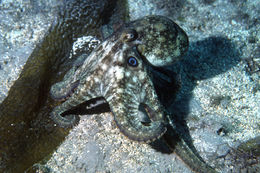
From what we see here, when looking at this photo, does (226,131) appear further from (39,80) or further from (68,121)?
(39,80)

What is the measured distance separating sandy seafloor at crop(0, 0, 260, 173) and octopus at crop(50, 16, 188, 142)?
0.74 m

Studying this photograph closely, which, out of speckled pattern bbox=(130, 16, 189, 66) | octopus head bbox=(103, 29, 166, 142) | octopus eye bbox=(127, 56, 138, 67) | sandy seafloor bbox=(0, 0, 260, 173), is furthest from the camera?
sandy seafloor bbox=(0, 0, 260, 173)

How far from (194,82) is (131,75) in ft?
8.00

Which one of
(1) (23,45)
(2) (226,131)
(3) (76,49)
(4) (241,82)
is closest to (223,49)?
(4) (241,82)

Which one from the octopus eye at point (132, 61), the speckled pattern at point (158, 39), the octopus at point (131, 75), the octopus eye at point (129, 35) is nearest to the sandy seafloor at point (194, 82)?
the octopus at point (131, 75)

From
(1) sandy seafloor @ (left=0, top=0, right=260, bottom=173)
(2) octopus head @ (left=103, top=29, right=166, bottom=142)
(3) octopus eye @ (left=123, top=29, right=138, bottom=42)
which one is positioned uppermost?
(3) octopus eye @ (left=123, top=29, right=138, bottom=42)

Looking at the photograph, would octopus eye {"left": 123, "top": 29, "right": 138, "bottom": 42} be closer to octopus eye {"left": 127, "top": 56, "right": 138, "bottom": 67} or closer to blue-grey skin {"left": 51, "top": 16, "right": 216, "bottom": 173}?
blue-grey skin {"left": 51, "top": 16, "right": 216, "bottom": 173}

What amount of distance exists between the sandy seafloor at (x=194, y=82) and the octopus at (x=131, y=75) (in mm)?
737

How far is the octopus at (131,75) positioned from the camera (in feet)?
9.83

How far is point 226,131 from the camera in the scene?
4266 mm

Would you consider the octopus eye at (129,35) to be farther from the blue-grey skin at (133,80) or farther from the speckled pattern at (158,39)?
the speckled pattern at (158,39)

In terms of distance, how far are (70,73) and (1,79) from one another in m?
1.74

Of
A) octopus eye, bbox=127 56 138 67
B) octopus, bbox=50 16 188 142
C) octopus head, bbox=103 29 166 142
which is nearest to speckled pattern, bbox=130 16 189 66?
octopus, bbox=50 16 188 142

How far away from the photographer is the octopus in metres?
3.00
